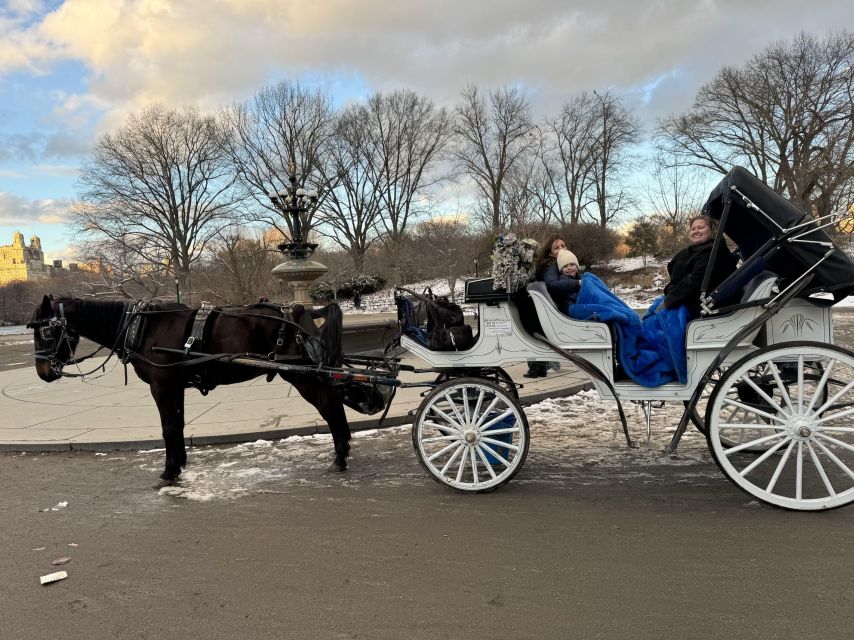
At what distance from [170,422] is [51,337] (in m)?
1.36

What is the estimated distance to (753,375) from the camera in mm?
4457

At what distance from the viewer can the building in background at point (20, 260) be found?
266 feet

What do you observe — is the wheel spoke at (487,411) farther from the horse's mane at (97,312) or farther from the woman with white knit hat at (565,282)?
the horse's mane at (97,312)

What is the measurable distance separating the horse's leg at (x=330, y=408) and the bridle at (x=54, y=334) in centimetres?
205

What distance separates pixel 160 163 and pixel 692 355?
3980cm

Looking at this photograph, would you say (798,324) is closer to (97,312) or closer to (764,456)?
(764,456)

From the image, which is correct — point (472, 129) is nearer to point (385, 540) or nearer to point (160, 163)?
point (160, 163)

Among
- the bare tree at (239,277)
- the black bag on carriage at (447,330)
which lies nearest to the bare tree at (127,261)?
the bare tree at (239,277)

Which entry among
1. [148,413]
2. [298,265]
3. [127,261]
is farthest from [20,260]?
[148,413]

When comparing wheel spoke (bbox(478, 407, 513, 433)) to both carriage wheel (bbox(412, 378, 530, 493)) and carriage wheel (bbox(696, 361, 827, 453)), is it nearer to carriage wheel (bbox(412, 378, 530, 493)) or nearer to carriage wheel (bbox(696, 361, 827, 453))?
carriage wheel (bbox(412, 378, 530, 493))

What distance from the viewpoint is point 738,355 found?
3.74m

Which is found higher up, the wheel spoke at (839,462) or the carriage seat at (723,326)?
the carriage seat at (723,326)

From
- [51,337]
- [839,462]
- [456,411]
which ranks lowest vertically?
[839,462]

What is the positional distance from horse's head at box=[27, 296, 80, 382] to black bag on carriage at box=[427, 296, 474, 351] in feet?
10.9
